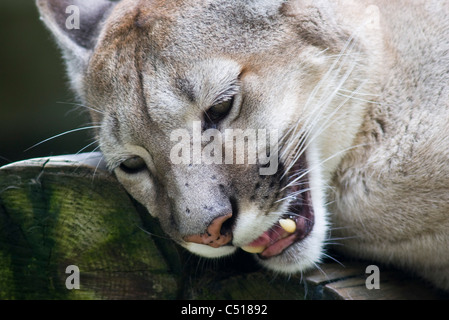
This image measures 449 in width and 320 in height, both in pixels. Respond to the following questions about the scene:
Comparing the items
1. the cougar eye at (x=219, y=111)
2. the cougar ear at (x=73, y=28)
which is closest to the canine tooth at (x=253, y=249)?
the cougar eye at (x=219, y=111)

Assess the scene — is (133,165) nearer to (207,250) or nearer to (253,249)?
(207,250)

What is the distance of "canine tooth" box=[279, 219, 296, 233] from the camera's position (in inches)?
99.5

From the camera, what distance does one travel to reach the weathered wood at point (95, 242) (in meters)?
2.72

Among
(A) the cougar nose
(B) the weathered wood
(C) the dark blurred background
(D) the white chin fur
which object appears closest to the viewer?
(A) the cougar nose

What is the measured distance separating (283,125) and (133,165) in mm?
734

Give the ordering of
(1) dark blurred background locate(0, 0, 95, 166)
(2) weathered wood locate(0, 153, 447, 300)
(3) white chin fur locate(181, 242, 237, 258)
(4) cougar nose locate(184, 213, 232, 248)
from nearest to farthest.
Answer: (4) cougar nose locate(184, 213, 232, 248) → (3) white chin fur locate(181, 242, 237, 258) → (2) weathered wood locate(0, 153, 447, 300) → (1) dark blurred background locate(0, 0, 95, 166)

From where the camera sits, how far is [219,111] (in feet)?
8.32

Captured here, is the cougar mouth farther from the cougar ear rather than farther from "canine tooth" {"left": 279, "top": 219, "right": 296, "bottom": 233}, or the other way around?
the cougar ear

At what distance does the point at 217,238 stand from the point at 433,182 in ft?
3.22

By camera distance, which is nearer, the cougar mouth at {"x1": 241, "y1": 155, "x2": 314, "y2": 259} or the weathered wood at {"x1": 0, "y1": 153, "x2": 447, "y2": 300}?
the cougar mouth at {"x1": 241, "y1": 155, "x2": 314, "y2": 259}

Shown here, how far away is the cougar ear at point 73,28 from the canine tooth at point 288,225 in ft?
4.51

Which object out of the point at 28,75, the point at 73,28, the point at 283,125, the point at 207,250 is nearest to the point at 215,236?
the point at 207,250

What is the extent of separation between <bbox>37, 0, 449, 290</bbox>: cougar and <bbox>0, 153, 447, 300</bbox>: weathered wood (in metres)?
0.11

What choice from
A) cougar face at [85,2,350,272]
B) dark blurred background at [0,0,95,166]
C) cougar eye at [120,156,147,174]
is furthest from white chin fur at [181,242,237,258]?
dark blurred background at [0,0,95,166]
